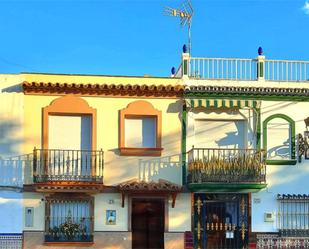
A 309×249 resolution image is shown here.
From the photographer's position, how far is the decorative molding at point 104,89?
21172 mm

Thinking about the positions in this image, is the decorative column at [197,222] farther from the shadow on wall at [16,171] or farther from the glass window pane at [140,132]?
the shadow on wall at [16,171]

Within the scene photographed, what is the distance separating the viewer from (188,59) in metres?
22.3

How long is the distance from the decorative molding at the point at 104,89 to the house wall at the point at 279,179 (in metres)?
3.52

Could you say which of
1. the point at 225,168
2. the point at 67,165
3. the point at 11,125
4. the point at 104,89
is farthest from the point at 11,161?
the point at 225,168

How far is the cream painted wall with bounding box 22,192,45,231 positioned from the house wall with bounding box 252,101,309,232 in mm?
7286

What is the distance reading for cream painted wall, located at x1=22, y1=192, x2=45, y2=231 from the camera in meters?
20.8

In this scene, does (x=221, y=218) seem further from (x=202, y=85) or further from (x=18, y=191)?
(x=18, y=191)

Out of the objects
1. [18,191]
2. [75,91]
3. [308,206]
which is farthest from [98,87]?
[308,206]

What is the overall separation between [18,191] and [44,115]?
8.83ft

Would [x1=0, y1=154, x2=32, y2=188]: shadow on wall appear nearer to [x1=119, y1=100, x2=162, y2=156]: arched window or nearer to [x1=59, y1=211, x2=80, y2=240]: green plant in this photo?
[x1=59, y1=211, x2=80, y2=240]: green plant

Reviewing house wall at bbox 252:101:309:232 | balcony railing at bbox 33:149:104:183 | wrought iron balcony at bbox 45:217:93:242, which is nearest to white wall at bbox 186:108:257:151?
house wall at bbox 252:101:309:232

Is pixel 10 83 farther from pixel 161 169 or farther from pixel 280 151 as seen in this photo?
pixel 280 151

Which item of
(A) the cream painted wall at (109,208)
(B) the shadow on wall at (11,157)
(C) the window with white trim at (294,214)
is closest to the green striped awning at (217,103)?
(C) the window with white trim at (294,214)

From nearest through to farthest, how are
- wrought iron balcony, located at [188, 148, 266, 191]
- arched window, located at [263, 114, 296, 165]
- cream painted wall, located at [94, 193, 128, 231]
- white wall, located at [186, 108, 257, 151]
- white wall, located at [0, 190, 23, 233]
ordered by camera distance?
white wall, located at [0, 190, 23, 233]
wrought iron balcony, located at [188, 148, 266, 191]
cream painted wall, located at [94, 193, 128, 231]
white wall, located at [186, 108, 257, 151]
arched window, located at [263, 114, 296, 165]
